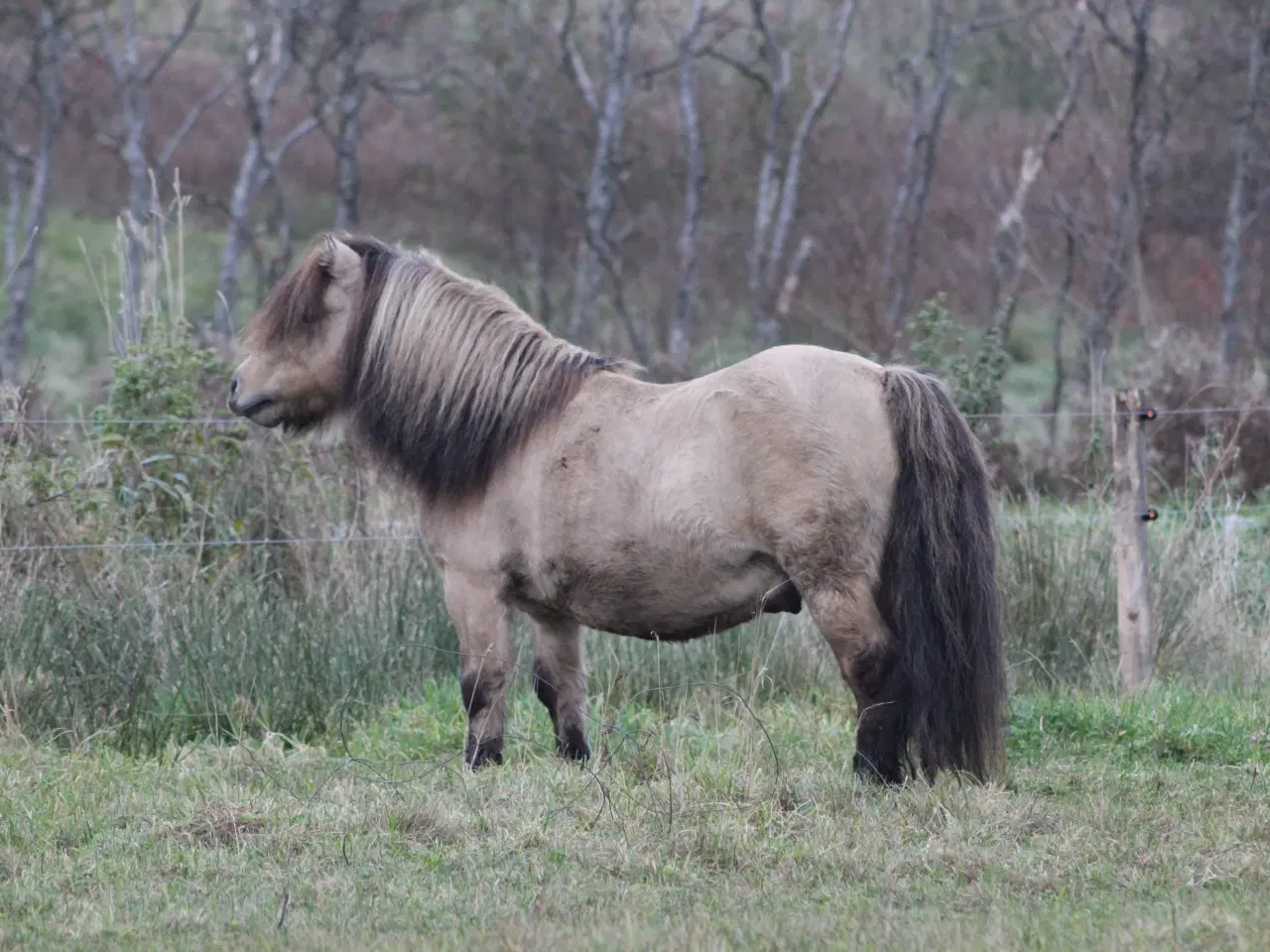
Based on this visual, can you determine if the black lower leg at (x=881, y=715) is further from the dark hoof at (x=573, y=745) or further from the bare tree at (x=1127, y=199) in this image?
the bare tree at (x=1127, y=199)

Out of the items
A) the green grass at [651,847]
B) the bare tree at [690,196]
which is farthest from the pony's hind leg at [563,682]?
the bare tree at [690,196]

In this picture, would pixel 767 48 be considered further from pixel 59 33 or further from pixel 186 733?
pixel 186 733

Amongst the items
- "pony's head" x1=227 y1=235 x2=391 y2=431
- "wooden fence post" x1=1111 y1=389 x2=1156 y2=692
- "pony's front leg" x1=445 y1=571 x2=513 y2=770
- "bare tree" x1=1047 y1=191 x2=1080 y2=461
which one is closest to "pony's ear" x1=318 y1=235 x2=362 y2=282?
"pony's head" x1=227 y1=235 x2=391 y2=431

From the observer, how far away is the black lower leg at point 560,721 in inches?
242

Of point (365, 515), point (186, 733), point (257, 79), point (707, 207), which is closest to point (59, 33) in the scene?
point (257, 79)

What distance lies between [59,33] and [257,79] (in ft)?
27.3

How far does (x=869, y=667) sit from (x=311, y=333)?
8.46 ft

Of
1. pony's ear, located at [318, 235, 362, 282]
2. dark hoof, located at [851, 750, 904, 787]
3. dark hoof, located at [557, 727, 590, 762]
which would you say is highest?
pony's ear, located at [318, 235, 362, 282]

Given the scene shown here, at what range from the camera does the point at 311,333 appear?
626cm

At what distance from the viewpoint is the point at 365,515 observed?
28.6ft

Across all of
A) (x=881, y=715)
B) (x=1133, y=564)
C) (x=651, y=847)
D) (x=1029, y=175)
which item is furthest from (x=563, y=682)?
(x=1029, y=175)

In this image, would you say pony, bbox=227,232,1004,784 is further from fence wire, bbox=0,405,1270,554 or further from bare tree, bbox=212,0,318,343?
bare tree, bbox=212,0,318,343

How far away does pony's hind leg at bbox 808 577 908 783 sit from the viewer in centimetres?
522

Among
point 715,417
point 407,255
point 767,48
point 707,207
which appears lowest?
point 715,417
